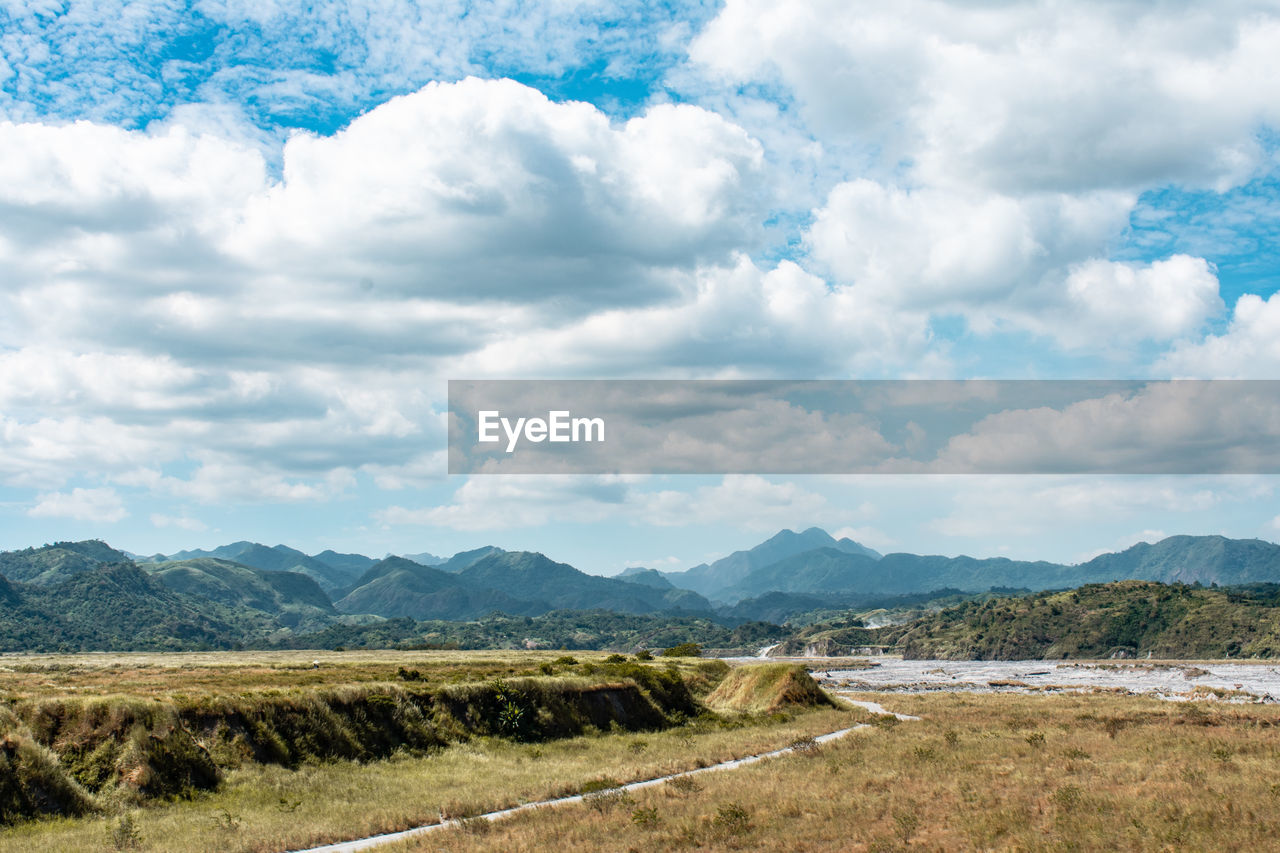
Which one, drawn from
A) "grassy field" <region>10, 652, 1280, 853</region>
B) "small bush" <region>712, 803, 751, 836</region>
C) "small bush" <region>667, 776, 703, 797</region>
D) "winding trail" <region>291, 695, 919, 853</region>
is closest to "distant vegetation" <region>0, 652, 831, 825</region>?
"grassy field" <region>10, 652, 1280, 853</region>

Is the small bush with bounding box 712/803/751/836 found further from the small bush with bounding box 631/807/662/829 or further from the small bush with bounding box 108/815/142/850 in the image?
the small bush with bounding box 108/815/142/850

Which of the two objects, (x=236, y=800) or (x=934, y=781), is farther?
(x=934, y=781)

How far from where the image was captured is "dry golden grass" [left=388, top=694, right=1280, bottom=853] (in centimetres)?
2908

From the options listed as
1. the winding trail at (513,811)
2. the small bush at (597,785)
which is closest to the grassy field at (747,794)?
the small bush at (597,785)

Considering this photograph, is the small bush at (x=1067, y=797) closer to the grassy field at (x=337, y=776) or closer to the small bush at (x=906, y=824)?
the small bush at (x=906, y=824)

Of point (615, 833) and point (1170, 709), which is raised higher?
point (615, 833)

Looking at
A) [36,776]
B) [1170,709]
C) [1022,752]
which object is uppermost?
[36,776]

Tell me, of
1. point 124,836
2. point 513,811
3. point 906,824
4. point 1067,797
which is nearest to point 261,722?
point 124,836

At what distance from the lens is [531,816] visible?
3400 cm

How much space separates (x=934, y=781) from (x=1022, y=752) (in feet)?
38.4

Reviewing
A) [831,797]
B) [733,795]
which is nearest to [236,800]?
[733,795]

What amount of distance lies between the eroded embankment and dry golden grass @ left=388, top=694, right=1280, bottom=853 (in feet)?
50.8

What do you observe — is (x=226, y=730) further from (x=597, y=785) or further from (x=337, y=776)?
(x=597, y=785)

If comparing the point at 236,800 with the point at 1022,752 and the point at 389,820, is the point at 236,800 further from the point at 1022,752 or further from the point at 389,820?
the point at 1022,752
